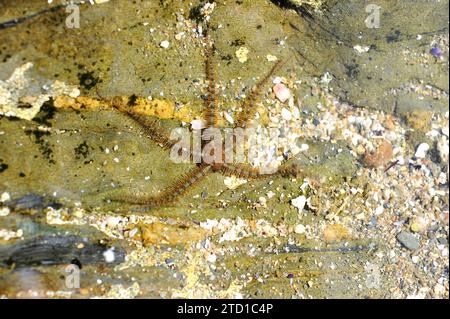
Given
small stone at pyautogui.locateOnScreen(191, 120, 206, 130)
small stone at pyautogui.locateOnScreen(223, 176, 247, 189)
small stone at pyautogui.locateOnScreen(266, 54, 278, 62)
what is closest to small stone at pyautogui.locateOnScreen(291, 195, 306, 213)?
small stone at pyautogui.locateOnScreen(223, 176, 247, 189)

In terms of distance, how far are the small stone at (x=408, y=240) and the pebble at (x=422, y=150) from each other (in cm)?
94

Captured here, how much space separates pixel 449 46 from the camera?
5367 mm

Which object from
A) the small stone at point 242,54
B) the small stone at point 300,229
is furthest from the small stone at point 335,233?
the small stone at point 242,54

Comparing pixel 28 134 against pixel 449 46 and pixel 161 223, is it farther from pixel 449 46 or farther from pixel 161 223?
pixel 449 46

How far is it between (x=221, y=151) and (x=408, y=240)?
2.32 metres

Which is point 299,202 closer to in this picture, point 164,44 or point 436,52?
point 164,44

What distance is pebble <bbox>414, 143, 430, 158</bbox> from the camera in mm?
5113

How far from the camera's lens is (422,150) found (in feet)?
16.8

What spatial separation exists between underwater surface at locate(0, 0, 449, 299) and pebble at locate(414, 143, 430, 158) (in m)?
0.02

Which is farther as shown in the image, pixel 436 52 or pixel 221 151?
pixel 436 52

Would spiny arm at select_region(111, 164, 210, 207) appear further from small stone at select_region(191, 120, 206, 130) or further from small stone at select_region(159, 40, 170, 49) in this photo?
small stone at select_region(159, 40, 170, 49)

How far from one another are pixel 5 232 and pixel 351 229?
3.36 m

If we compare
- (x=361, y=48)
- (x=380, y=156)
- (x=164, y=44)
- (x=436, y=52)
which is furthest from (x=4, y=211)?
(x=436, y=52)
